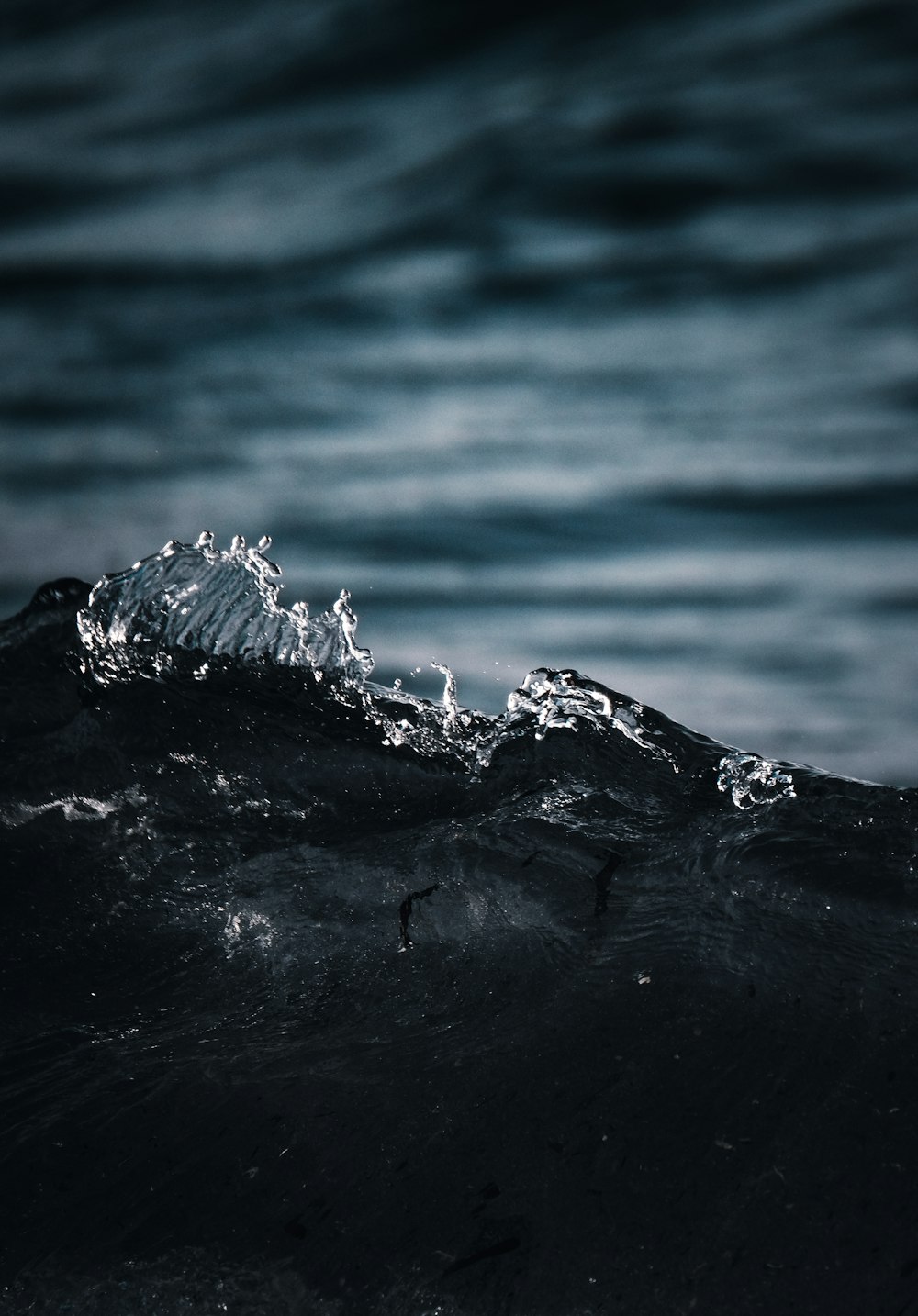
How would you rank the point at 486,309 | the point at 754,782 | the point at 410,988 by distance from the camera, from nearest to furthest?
the point at 410,988, the point at 754,782, the point at 486,309

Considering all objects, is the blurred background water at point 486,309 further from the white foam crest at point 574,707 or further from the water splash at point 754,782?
the water splash at point 754,782

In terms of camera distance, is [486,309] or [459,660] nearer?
[459,660]

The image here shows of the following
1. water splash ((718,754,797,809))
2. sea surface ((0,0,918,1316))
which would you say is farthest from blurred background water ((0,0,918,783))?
water splash ((718,754,797,809))

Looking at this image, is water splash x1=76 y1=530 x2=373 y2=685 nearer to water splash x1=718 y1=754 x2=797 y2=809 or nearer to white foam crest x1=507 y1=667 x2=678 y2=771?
white foam crest x1=507 y1=667 x2=678 y2=771

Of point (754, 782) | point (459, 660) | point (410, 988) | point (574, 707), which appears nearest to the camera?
point (410, 988)

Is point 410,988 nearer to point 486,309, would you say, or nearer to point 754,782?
point 754,782

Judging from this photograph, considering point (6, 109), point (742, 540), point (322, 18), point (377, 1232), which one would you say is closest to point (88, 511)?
point (6, 109)

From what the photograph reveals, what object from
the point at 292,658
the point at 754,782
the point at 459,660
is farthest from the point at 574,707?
the point at 459,660
